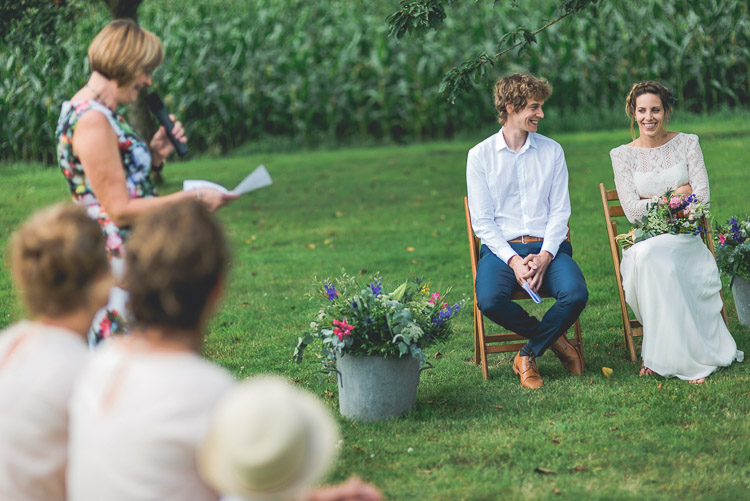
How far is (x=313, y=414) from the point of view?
1.97m

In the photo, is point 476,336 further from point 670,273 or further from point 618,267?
point 670,273

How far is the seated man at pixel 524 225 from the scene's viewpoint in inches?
200

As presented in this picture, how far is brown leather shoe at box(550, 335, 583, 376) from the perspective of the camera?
17.2 ft

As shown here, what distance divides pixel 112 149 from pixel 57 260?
3.25 feet

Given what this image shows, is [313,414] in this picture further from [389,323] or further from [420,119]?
[420,119]

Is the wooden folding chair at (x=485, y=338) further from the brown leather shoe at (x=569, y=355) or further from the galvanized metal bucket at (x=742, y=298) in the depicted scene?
the galvanized metal bucket at (x=742, y=298)

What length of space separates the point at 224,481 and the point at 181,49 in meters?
13.4

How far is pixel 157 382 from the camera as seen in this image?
77.7 inches

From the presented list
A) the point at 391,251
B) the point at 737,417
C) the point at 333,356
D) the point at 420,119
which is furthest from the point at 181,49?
the point at 737,417

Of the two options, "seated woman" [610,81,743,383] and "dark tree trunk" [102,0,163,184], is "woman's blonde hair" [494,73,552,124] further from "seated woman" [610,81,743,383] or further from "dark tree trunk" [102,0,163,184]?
"dark tree trunk" [102,0,163,184]

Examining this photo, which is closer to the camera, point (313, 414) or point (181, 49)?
point (313, 414)

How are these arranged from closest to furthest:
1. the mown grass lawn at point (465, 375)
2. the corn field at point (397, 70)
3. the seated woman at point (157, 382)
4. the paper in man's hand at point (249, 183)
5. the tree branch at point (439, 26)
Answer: the seated woman at point (157, 382)
the paper in man's hand at point (249, 183)
the mown grass lawn at point (465, 375)
the tree branch at point (439, 26)
the corn field at point (397, 70)

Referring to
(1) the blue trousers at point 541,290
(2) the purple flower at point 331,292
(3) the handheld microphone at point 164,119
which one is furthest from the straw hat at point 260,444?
(1) the blue trousers at point 541,290

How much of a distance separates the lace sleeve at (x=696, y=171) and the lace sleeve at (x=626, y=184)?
335 mm
